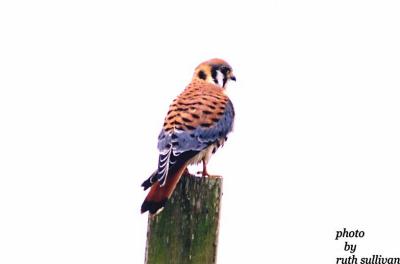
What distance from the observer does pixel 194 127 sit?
6.02 meters

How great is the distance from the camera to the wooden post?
13.0ft

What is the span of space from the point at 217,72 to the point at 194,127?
1510mm

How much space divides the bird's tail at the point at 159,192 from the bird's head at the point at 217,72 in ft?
7.64

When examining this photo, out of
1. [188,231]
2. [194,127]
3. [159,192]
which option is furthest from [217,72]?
[188,231]

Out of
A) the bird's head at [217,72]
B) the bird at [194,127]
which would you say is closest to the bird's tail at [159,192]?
the bird at [194,127]

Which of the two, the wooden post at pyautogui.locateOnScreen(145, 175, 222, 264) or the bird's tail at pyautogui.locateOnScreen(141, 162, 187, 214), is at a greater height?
the bird's tail at pyautogui.locateOnScreen(141, 162, 187, 214)

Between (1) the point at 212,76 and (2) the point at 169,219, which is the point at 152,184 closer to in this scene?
(2) the point at 169,219

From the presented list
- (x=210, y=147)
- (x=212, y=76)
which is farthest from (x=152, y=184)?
(x=212, y=76)

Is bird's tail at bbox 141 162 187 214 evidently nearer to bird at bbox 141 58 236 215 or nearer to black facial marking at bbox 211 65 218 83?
bird at bbox 141 58 236 215

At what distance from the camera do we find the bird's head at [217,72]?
24.4 feet

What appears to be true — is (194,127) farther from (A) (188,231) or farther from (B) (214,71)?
(A) (188,231)

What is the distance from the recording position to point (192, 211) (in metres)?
4.05

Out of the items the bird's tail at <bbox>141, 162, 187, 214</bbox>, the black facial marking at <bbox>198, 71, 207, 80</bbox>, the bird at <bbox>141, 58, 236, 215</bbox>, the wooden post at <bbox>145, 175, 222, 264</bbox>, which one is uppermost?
the black facial marking at <bbox>198, 71, 207, 80</bbox>

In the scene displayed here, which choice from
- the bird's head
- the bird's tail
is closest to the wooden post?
the bird's tail
